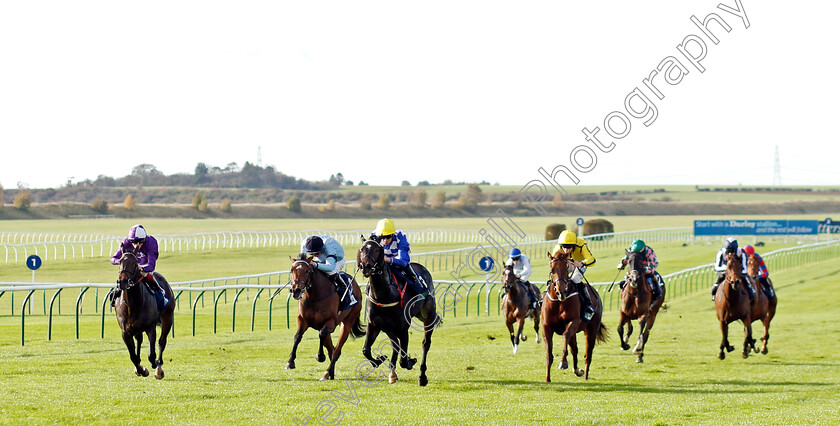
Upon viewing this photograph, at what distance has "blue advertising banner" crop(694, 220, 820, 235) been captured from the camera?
51.8 m

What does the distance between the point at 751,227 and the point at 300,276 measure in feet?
153

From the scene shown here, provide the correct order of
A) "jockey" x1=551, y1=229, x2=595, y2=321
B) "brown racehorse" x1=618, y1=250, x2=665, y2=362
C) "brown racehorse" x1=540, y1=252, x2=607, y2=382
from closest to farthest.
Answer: "brown racehorse" x1=540, y1=252, x2=607, y2=382 < "jockey" x1=551, y1=229, x2=595, y2=321 < "brown racehorse" x1=618, y1=250, x2=665, y2=362

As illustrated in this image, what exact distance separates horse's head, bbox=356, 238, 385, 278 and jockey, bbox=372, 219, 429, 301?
0.42 metres

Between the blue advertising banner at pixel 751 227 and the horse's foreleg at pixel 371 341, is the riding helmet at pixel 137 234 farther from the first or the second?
the blue advertising banner at pixel 751 227

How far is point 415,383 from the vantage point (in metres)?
10.8

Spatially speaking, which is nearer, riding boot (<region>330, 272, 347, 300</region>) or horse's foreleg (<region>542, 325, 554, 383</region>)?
riding boot (<region>330, 272, 347, 300</region>)

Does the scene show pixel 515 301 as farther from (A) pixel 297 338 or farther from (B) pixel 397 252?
(A) pixel 297 338

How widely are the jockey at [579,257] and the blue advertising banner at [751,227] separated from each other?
1640 inches

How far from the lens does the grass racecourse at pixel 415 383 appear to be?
864cm

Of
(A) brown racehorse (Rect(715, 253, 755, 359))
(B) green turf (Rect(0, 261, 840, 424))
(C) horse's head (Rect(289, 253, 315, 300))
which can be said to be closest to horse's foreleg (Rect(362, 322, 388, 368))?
(B) green turf (Rect(0, 261, 840, 424))

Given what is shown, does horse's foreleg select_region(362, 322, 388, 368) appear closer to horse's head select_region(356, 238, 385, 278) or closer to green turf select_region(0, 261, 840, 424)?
green turf select_region(0, 261, 840, 424)

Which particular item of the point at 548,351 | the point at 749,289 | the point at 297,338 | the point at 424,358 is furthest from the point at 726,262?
the point at 297,338

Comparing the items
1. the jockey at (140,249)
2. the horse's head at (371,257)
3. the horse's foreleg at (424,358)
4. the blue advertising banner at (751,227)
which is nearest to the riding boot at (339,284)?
the horse's head at (371,257)

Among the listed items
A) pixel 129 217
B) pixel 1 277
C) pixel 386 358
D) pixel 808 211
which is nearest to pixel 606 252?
pixel 1 277
